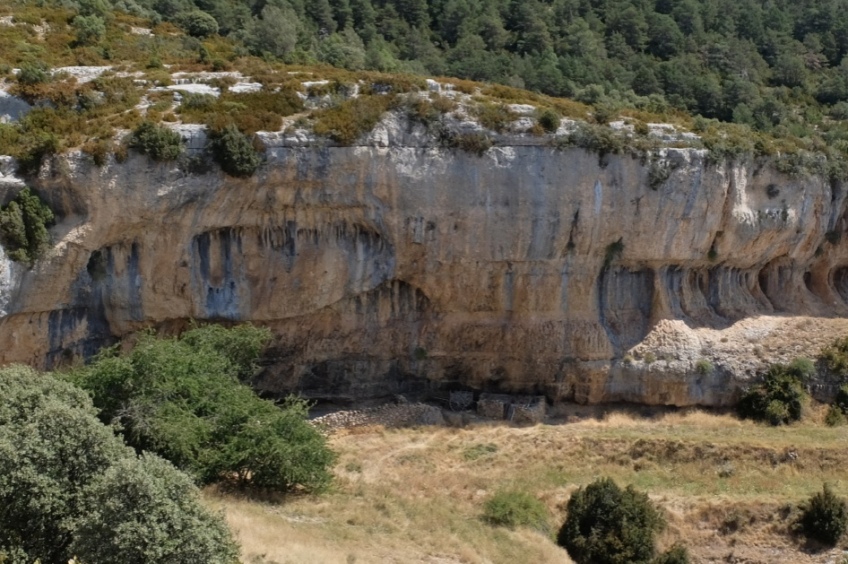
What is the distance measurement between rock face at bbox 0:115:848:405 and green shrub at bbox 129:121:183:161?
1.19 feet

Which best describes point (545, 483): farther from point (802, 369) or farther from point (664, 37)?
point (664, 37)

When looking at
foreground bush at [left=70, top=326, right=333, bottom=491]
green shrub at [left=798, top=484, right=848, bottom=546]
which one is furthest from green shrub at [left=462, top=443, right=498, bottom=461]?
green shrub at [left=798, top=484, right=848, bottom=546]

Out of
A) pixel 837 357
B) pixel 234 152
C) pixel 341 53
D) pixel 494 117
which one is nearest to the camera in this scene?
pixel 234 152

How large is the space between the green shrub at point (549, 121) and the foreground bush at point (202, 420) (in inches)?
464

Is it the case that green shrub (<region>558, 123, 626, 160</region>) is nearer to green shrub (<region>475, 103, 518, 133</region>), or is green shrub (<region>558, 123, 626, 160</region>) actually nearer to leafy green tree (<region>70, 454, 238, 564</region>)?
green shrub (<region>475, 103, 518, 133</region>)

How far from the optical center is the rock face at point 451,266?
22562mm

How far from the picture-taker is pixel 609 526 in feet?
66.3

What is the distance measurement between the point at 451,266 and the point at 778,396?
11722 millimetres

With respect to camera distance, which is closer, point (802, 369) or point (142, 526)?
point (142, 526)

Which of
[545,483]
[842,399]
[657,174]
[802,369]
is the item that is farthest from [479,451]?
[842,399]

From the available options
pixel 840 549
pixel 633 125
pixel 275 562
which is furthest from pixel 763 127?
pixel 275 562

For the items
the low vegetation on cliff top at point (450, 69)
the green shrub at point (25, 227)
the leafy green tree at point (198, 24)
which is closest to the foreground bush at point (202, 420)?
the green shrub at point (25, 227)

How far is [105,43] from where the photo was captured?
31719mm

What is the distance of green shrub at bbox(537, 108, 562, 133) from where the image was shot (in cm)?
2580
